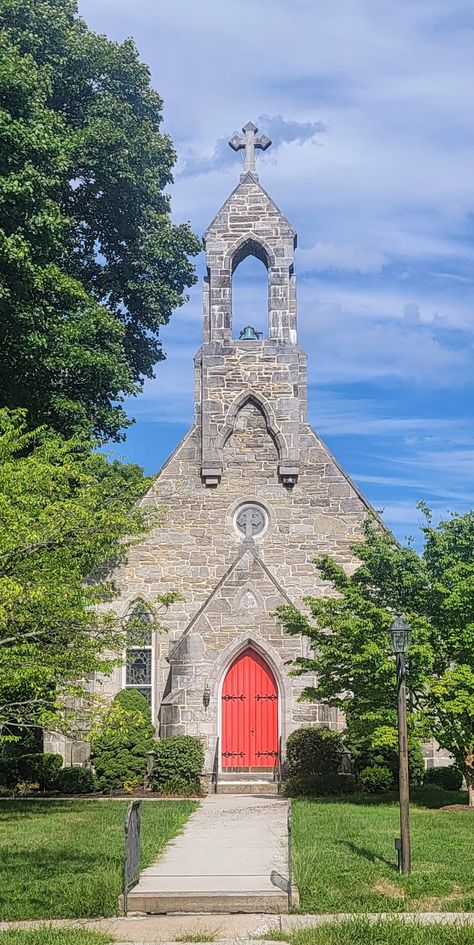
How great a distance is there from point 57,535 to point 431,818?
7.87m

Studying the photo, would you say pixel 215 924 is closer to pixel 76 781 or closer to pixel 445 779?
pixel 76 781

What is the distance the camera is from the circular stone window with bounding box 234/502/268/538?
23.6 meters

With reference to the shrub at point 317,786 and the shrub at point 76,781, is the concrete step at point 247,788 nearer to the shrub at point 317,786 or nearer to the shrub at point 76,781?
the shrub at point 317,786

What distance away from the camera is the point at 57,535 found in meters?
10.8

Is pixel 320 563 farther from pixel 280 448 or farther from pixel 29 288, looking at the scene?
pixel 29 288

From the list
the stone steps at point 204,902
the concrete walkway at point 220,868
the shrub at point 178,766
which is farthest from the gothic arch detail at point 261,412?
the stone steps at point 204,902

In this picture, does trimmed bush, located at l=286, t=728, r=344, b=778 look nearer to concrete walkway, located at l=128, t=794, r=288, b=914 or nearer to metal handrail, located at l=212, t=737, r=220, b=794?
metal handrail, located at l=212, t=737, r=220, b=794

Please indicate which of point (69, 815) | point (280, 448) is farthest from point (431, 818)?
point (280, 448)

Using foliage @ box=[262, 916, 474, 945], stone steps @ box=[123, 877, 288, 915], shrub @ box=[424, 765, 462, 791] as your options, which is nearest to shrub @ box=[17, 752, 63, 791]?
shrub @ box=[424, 765, 462, 791]

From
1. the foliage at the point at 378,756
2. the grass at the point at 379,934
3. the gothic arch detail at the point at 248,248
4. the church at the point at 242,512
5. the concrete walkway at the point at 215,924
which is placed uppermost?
the gothic arch detail at the point at 248,248

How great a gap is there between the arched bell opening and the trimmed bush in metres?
1.31

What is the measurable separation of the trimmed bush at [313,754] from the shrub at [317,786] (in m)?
0.15

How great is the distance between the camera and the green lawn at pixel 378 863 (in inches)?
389

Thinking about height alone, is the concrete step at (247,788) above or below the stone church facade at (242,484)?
below
